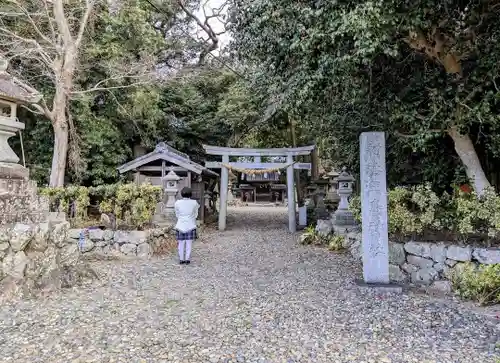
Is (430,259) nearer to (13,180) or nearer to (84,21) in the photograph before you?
(13,180)

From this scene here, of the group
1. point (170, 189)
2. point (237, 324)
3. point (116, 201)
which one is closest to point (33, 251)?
point (237, 324)

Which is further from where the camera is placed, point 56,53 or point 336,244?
point 56,53

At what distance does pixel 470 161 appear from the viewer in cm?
578

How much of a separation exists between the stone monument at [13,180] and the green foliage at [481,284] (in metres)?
5.83

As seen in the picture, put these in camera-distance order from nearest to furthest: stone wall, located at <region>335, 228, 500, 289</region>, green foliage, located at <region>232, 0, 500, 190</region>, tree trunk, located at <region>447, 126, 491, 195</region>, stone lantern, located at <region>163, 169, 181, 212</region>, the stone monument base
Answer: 1. green foliage, located at <region>232, 0, 500, 190</region>
2. stone wall, located at <region>335, 228, 500, 289</region>
3. the stone monument base
4. tree trunk, located at <region>447, 126, 491, 195</region>
5. stone lantern, located at <region>163, 169, 181, 212</region>

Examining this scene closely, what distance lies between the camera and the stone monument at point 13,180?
5160 millimetres

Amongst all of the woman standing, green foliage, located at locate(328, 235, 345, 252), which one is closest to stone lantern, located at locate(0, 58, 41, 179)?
the woman standing

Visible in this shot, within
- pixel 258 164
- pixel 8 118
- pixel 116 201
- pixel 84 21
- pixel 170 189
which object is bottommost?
A: pixel 116 201

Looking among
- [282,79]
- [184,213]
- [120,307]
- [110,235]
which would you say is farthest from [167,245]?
[282,79]

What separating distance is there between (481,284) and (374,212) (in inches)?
59.9

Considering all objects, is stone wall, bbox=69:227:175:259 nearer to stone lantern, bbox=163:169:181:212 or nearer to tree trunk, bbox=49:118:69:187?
stone lantern, bbox=163:169:181:212

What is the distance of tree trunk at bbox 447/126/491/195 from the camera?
18.6 feet

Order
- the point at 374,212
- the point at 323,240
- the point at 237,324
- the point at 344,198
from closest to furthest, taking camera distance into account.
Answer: the point at 237,324
the point at 374,212
the point at 323,240
the point at 344,198

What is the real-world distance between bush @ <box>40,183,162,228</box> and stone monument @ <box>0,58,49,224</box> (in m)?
2.30
